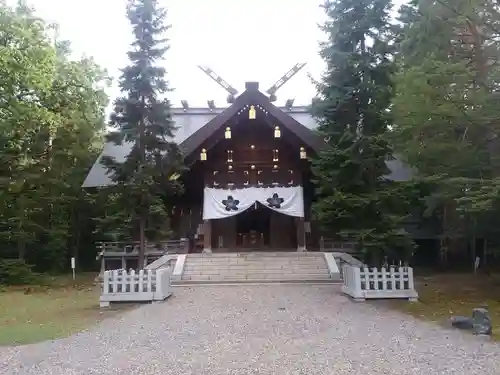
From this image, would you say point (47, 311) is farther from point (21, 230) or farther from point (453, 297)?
point (453, 297)

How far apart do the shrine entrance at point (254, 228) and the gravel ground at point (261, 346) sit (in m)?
10.9

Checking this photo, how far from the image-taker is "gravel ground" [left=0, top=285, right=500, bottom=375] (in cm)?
589

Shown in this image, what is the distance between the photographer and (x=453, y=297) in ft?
42.9

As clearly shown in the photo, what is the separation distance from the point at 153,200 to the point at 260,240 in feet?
25.9

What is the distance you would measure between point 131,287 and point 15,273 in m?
8.06

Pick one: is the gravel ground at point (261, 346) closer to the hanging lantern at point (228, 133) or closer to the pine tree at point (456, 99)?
the pine tree at point (456, 99)

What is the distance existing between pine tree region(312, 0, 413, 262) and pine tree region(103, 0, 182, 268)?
4.62m

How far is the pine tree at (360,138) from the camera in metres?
13.2

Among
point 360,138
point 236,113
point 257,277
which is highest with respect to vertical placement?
point 236,113

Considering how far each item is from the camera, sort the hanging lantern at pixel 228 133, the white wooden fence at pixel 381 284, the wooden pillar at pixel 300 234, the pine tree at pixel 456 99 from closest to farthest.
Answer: the pine tree at pixel 456 99 < the white wooden fence at pixel 381 284 < the hanging lantern at pixel 228 133 < the wooden pillar at pixel 300 234

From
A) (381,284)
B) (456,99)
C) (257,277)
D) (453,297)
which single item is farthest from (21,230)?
(456,99)

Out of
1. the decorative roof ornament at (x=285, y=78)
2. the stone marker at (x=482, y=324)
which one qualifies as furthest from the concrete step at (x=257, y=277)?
the decorative roof ornament at (x=285, y=78)

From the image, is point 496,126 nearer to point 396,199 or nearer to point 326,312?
point 396,199

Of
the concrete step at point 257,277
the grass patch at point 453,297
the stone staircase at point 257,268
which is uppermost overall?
the stone staircase at point 257,268
